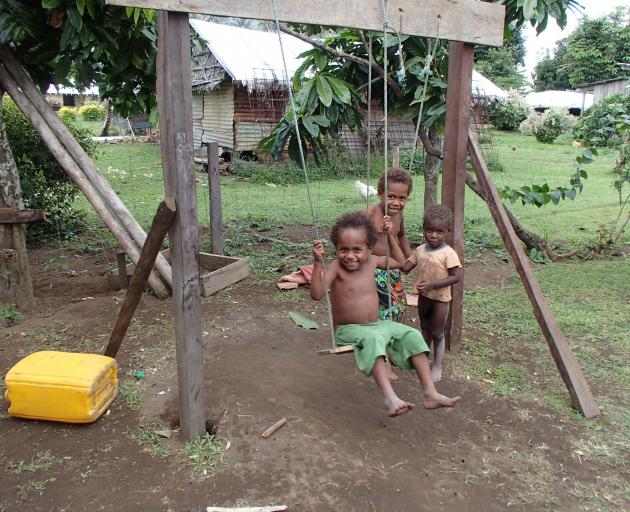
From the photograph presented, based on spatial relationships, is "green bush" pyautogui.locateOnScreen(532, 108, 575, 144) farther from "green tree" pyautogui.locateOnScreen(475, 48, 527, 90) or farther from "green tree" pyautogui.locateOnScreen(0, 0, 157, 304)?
"green tree" pyautogui.locateOnScreen(0, 0, 157, 304)

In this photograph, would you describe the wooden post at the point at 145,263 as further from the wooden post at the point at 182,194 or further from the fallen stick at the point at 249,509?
the fallen stick at the point at 249,509

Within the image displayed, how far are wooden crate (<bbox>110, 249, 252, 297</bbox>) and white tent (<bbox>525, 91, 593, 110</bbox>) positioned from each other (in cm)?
3018

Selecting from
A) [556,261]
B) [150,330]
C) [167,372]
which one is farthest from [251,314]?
[556,261]

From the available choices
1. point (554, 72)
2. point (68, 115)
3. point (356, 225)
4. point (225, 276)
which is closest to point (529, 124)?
point (554, 72)

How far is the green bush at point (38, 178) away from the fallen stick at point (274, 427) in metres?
5.03

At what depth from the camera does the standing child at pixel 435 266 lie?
342 centimetres

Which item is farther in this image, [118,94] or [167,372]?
[118,94]

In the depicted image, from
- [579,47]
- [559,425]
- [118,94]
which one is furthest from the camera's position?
[579,47]

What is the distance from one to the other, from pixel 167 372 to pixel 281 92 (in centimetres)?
1166

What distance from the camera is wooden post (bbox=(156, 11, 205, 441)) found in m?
2.57

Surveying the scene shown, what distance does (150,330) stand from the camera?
4402 mm

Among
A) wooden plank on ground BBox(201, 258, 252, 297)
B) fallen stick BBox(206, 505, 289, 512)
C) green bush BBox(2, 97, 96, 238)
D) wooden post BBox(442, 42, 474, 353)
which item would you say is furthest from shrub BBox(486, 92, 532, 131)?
fallen stick BBox(206, 505, 289, 512)

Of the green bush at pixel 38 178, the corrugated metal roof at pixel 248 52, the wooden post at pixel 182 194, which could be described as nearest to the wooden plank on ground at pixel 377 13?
the wooden post at pixel 182 194

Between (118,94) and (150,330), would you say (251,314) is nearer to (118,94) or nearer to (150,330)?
(150,330)
